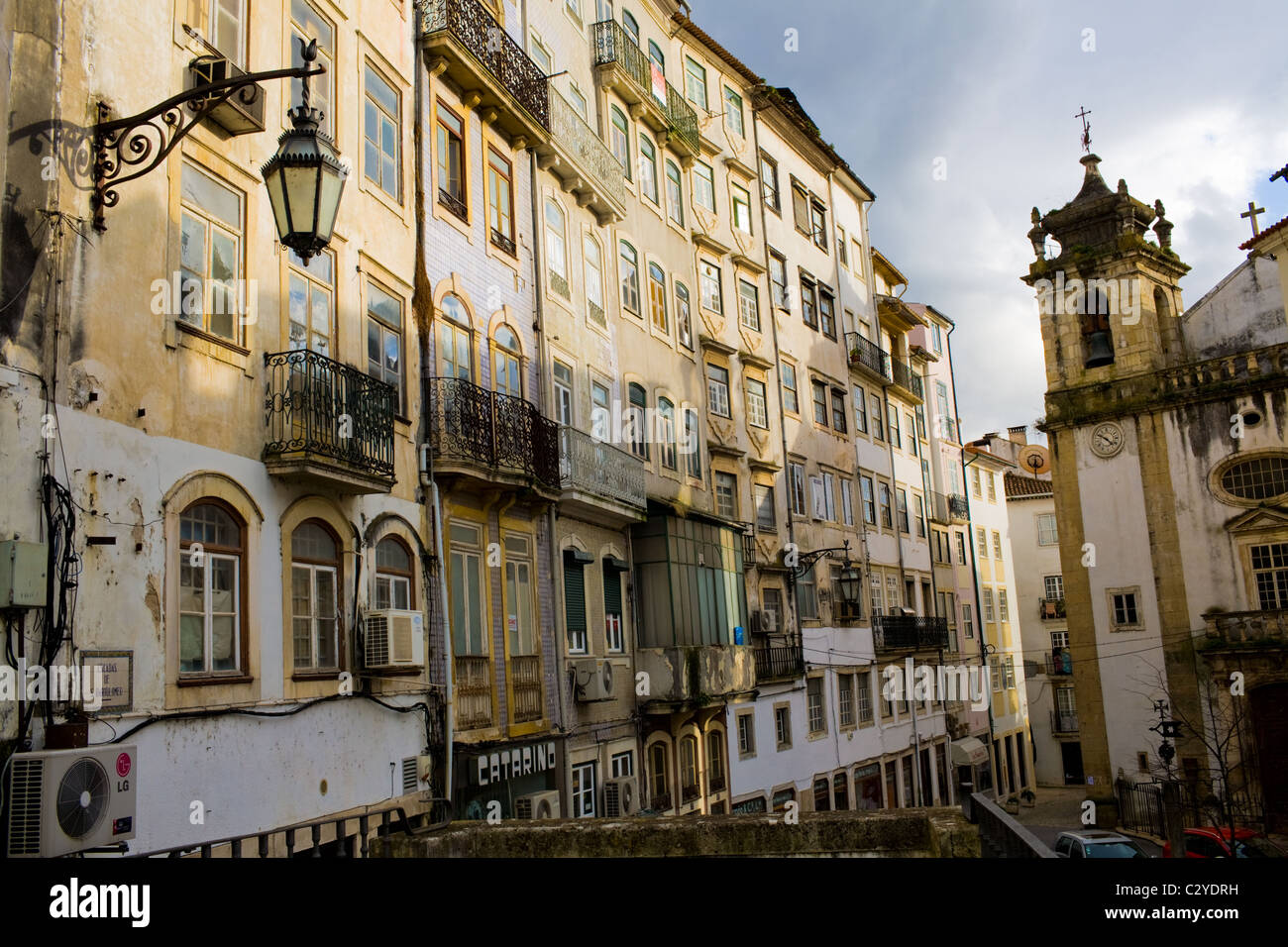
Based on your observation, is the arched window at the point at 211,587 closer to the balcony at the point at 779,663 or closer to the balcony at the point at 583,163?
the balcony at the point at 583,163

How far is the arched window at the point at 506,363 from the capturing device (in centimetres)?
1805

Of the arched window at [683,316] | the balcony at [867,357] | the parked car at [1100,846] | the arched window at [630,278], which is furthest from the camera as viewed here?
the balcony at [867,357]

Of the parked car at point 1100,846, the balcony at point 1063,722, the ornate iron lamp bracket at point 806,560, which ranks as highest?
the ornate iron lamp bracket at point 806,560

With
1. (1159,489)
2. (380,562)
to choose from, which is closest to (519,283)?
(380,562)

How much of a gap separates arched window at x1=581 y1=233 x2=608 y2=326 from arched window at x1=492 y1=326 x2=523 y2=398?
357 cm

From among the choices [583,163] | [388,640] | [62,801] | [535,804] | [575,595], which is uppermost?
[583,163]

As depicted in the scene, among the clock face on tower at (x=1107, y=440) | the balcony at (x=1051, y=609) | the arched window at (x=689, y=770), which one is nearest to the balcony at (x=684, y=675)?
the arched window at (x=689, y=770)

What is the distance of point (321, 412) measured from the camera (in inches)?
489

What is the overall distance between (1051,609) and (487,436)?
4954 cm

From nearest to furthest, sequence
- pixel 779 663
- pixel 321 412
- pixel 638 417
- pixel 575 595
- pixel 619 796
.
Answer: pixel 321 412 → pixel 619 796 → pixel 575 595 → pixel 638 417 → pixel 779 663

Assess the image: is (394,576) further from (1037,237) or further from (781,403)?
(1037,237)

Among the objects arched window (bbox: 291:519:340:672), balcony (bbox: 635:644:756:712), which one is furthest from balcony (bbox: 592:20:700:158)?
arched window (bbox: 291:519:340:672)

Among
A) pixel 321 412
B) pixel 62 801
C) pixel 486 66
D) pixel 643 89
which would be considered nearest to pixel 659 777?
pixel 321 412

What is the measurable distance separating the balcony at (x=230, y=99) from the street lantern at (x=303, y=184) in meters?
3.08
